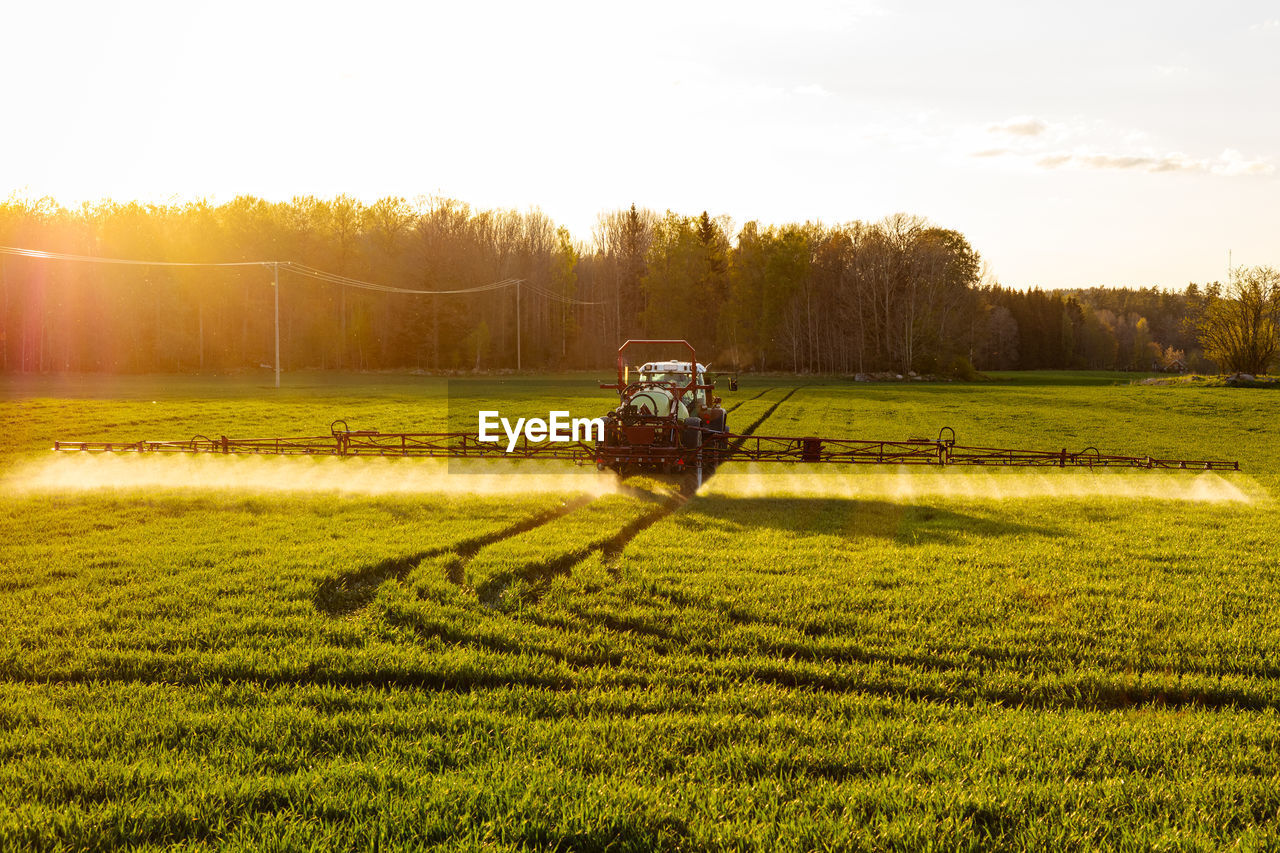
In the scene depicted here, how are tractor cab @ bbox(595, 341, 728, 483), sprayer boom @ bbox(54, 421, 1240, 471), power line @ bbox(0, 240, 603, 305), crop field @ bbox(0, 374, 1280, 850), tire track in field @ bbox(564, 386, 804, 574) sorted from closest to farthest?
crop field @ bbox(0, 374, 1280, 850) → tire track in field @ bbox(564, 386, 804, 574) → sprayer boom @ bbox(54, 421, 1240, 471) → tractor cab @ bbox(595, 341, 728, 483) → power line @ bbox(0, 240, 603, 305)

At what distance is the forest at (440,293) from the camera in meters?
80.6

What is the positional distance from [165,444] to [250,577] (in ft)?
36.1

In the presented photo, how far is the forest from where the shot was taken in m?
80.6

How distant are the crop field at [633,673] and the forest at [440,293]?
243 ft

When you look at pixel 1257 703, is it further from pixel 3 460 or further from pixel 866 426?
pixel 866 426

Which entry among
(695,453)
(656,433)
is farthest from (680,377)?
(695,453)

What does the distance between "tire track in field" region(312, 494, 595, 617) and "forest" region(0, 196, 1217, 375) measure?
7576 cm

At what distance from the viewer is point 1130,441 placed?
29.5m

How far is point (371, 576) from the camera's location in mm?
10055

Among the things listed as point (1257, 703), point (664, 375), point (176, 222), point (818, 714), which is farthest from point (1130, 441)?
point (176, 222)

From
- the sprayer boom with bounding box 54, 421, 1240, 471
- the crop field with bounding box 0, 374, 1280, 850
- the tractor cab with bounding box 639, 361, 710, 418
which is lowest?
the crop field with bounding box 0, 374, 1280, 850

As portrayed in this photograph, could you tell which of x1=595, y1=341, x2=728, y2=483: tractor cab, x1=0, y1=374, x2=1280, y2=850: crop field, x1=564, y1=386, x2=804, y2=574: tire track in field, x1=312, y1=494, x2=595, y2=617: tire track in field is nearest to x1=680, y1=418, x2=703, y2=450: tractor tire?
x1=595, y1=341, x2=728, y2=483: tractor cab

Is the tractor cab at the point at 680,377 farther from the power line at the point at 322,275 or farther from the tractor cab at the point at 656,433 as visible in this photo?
the power line at the point at 322,275

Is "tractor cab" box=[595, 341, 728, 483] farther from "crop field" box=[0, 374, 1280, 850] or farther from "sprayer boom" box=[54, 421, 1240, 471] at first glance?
"crop field" box=[0, 374, 1280, 850]
